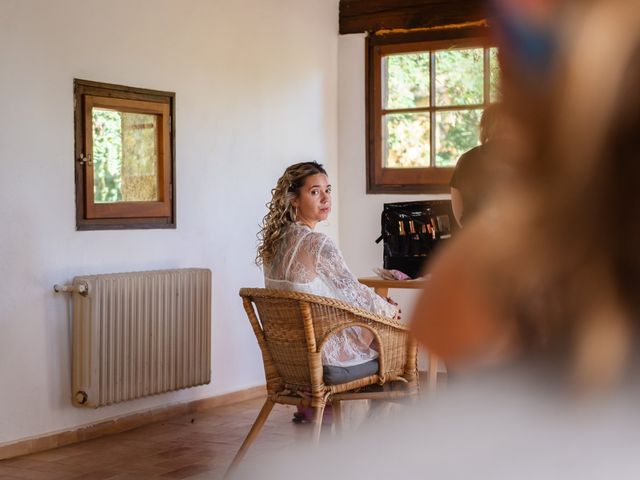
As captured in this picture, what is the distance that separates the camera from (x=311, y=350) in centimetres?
357

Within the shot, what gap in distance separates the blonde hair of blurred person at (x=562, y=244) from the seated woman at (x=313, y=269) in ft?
10.9

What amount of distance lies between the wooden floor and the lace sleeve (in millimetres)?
626

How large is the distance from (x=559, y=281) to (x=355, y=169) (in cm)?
632

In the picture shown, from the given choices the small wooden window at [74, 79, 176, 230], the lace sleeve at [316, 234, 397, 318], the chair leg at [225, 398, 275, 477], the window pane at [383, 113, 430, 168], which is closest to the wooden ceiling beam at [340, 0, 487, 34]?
the window pane at [383, 113, 430, 168]

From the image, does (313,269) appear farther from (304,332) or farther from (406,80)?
(406,80)

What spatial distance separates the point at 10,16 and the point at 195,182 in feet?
Answer: 4.82

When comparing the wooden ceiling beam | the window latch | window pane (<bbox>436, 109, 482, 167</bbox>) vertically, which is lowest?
the window latch

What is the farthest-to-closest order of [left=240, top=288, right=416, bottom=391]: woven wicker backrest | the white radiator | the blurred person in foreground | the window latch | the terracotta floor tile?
the window latch < the white radiator < the terracotta floor tile < [left=240, top=288, right=416, bottom=391]: woven wicker backrest < the blurred person in foreground

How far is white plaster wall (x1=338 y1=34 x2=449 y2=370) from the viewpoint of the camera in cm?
662

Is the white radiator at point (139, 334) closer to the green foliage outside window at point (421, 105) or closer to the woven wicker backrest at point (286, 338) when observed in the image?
the woven wicker backrest at point (286, 338)

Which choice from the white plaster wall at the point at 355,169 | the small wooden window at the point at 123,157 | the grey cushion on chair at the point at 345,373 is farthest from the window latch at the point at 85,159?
the white plaster wall at the point at 355,169

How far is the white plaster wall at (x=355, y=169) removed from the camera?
21.7 feet

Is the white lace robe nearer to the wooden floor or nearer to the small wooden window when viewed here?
the wooden floor

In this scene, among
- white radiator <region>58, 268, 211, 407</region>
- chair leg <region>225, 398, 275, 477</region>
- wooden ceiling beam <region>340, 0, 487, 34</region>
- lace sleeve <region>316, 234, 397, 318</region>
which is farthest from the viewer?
wooden ceiling beam <region>340, 0, 487, 34</region>
